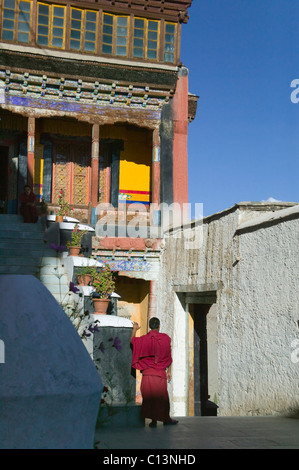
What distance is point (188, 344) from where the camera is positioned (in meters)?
12.5

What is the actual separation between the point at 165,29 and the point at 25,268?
9.73 m

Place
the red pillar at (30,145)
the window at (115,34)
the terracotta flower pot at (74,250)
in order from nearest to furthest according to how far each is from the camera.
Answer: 1. the terracotta flower pot at (74,250)
2. the red pillar at (30,145)
3. the window at (115,34)

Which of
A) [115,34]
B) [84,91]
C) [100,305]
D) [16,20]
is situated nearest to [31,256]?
[100,305]

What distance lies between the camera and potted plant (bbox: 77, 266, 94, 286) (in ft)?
28.3

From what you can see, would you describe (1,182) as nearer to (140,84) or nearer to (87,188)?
(87,188)

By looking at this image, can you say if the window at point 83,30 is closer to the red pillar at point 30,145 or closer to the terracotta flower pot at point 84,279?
the red pillar at point 30,145

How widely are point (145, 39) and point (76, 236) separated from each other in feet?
27.7

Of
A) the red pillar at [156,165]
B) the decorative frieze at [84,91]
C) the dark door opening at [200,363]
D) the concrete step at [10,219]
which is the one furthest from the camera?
the red pillar at [156,165]

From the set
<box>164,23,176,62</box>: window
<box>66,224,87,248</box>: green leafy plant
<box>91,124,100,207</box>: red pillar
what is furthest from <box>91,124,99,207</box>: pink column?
<box>66,224,87,248</box>: green leafy plant

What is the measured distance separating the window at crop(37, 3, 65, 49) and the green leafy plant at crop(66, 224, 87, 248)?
286 inches

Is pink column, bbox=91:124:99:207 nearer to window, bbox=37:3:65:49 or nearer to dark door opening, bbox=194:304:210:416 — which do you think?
window, bbox=37:3:65:49

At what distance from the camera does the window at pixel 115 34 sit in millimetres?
15891

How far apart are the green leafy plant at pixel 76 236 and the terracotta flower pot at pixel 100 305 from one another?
170cm

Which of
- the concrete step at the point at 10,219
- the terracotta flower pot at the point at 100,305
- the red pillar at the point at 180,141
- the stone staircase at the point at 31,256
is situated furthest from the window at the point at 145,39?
the terracotta flower pot at the point at 100,305
